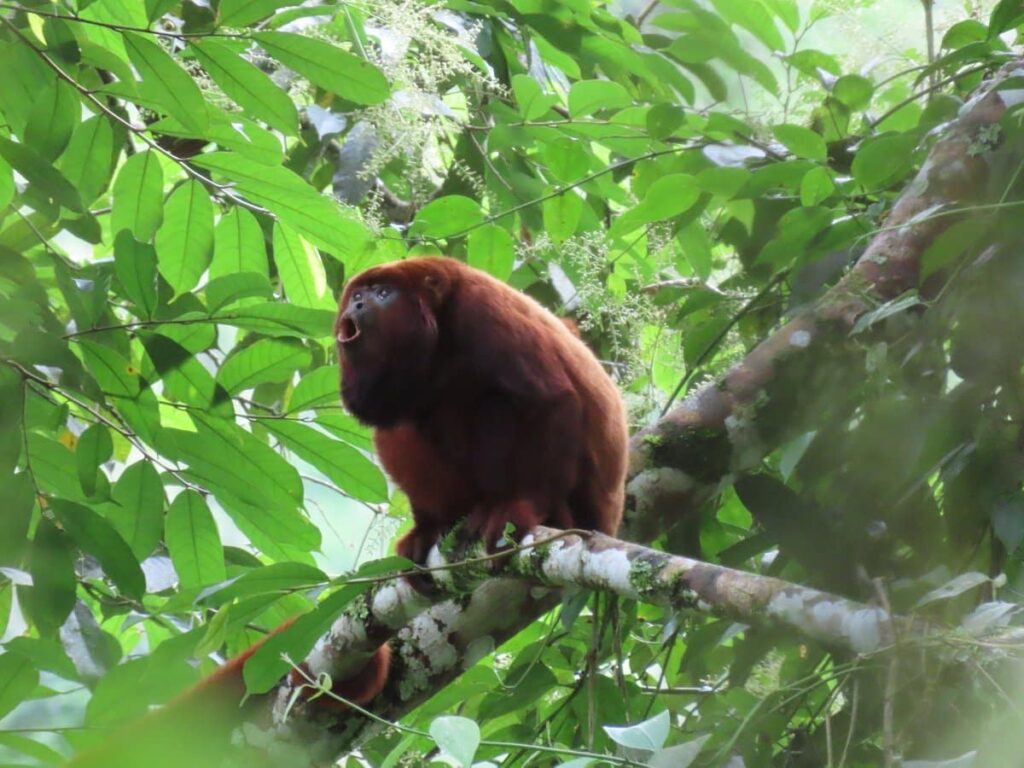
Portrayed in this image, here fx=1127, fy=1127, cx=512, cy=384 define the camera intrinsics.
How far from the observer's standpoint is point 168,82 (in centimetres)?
203

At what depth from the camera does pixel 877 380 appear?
2.04m

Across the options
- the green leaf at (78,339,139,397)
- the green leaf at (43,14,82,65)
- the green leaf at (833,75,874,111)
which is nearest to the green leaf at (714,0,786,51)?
the green leaf at (833,75,874,111)

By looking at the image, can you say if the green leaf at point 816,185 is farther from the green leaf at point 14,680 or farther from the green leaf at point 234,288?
the green leaf at point 14,680

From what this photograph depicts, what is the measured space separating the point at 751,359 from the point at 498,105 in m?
1.18

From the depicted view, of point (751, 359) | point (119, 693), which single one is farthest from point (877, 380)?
point (119, 693)

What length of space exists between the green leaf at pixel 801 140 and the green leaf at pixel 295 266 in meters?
1.12

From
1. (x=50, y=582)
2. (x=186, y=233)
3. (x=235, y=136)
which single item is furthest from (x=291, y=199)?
(x=50, y=582)

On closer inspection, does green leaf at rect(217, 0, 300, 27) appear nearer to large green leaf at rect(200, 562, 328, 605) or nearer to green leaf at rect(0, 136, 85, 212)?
green leaf at rect(0, 136, 85, 212)

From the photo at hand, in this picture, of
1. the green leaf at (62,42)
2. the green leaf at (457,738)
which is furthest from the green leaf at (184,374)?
the green leaf at (457,738)

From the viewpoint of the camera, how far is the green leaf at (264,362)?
7.82 feet

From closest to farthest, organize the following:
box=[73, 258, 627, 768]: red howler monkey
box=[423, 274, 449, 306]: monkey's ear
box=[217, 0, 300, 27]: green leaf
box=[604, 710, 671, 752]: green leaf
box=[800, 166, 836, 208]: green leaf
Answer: box=[604, 710, 671, 752]: green leaf
box=[217, 0, 300, 27]: green leaf
box=[800, 166, 836, 208]: green leaf
box=[73, 258, 627, 768]: red howler monkey
box=[423, 274, 449, 306]: monkey's ear

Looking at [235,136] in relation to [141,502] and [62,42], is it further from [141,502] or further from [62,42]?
[141,502]

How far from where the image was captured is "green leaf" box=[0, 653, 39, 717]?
1.89 meters

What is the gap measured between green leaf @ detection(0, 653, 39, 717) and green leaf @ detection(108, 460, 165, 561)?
0.42 m
